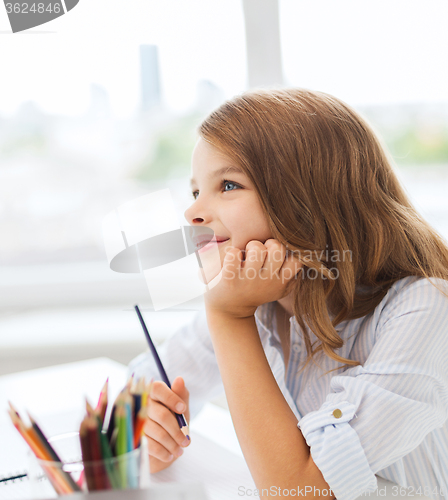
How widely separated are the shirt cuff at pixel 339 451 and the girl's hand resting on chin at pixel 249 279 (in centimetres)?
18

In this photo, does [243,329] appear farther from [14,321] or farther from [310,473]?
[14,321]

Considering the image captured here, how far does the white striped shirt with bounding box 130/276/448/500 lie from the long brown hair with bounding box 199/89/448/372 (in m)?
0.05

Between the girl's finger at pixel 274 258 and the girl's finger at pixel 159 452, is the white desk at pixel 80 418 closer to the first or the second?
the girl's finger at pixel 159 452

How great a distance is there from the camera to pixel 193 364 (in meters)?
0.90

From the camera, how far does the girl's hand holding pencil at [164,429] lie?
0.62 meters

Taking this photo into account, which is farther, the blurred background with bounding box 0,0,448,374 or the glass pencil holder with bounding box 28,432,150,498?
the blurred background with bounding box 0,0,448,374

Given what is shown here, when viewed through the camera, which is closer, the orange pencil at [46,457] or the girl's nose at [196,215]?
the orange pencil at [46,457]

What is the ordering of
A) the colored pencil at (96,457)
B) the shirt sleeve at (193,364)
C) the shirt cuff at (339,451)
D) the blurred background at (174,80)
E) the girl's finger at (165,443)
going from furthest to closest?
the blurred background at (174,80)
the shirt sleeve at (193,364)
the girl's finger at (165,443)
the shirt cuff at (339,451)
the colored pencil at (96,457)

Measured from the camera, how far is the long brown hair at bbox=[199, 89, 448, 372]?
2.36 feet

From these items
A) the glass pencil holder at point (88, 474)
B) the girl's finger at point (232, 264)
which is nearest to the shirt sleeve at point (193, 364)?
the girl's finger at point (232, 264)

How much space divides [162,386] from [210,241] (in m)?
0.23

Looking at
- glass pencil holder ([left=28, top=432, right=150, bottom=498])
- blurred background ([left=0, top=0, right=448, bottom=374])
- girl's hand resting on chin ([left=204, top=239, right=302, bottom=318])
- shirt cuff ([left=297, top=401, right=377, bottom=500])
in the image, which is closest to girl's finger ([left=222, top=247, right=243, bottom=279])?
girl's hand resting on chin ([left=204, top=239, right=302, bottom=318])

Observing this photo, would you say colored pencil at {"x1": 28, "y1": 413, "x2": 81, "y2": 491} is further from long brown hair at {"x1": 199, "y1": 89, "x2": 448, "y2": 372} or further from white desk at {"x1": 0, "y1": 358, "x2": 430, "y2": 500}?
long brown hair at {"x1": 199, "y1": 89, "x2": 448, "y2": 372}

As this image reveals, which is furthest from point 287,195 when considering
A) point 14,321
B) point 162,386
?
point 14,321
